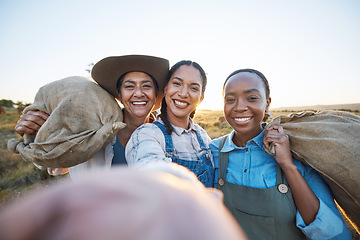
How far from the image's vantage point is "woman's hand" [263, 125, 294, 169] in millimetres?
1452

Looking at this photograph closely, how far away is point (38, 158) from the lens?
1554mm

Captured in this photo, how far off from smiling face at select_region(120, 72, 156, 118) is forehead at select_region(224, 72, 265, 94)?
3.35 ft

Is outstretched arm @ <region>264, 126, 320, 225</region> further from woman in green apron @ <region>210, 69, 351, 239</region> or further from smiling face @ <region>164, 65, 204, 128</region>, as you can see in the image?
smiling face @ <region>164, 65, 204, 128</region>

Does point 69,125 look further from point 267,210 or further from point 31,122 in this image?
point 267,210

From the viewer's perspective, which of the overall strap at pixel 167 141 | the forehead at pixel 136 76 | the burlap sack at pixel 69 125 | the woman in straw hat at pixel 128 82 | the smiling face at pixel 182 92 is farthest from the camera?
the forehead at pixel 136 76

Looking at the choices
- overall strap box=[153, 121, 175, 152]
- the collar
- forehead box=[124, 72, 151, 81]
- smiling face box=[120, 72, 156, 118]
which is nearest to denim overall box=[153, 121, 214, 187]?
overall strap box=[153, 121, 175, 152]

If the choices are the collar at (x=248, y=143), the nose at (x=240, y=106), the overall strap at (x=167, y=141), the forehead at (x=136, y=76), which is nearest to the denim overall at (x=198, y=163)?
the overall strap at (x=167, y=141)

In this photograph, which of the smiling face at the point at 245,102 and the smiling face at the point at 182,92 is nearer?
the smiling face at the point at 245,102

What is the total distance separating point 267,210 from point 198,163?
710 mm

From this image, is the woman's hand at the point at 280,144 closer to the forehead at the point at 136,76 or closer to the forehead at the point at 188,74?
the forehead at the point at 188,74

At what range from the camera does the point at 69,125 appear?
1622 millimetres

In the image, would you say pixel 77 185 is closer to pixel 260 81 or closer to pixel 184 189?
pixel 184 189

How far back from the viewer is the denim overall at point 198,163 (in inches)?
66.3

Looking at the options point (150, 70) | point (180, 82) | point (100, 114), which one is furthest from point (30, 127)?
point (180, 82)
